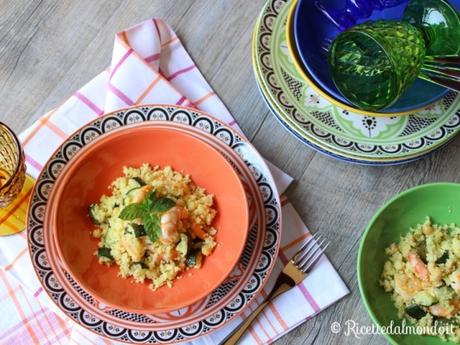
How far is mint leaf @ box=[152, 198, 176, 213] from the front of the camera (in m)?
1.14

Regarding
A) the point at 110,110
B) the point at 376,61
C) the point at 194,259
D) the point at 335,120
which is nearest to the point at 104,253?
the point at 194,259

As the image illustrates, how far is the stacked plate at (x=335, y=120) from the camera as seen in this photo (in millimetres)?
1190

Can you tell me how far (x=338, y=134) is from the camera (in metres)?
1.20

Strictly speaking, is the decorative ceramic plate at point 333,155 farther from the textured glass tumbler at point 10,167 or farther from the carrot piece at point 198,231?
the textured glass tumbler at point 10,167

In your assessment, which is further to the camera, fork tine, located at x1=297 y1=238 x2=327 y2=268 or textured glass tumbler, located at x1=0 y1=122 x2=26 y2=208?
fork tine, located at x1=297 y1=238 x2=327 y2=268

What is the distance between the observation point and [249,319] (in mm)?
1224

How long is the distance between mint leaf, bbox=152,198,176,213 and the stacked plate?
0.30m

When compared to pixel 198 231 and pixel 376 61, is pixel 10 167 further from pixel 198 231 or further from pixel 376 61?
pixel 376 61

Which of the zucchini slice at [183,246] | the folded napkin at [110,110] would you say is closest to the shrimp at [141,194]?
the zucchini slice at [183,246]

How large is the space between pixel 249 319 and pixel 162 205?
1.04 ft

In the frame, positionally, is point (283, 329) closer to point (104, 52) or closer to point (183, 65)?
point (183, 65)

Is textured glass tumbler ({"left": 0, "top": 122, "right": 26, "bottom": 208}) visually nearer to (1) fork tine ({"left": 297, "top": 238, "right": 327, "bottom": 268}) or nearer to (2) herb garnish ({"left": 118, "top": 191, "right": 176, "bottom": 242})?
(2) herb garnish ({"left": 118, "top": 191, "right": 176, "bottom": 242})

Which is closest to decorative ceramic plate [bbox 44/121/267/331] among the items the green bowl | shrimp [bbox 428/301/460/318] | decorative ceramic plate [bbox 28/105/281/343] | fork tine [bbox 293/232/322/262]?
decorative ceramic plate [bbox 28/105/281/343]

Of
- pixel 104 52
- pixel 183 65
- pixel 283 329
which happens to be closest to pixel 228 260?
pixel 283 329
